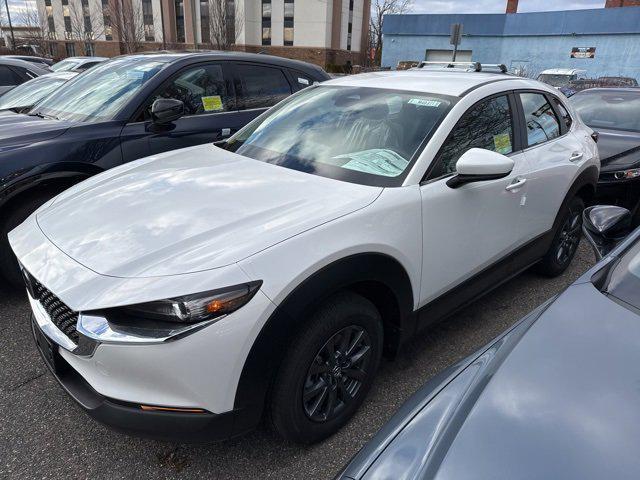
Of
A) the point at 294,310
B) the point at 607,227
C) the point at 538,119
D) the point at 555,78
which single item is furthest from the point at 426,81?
the point at 555,78

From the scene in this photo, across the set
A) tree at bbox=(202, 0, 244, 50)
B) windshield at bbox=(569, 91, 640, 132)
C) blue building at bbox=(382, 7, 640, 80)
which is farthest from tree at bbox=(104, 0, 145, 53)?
windshield at bbox=(569, 91, 640, 132)

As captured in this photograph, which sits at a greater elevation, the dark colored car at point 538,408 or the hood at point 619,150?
the dark colored car at point 538,408

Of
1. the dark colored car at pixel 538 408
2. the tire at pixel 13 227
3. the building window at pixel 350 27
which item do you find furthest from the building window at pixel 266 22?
the dark colored car at pixel 538 408

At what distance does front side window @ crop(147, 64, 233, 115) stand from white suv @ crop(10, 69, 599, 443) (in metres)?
1.25

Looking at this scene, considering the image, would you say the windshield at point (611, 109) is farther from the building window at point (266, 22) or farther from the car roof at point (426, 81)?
the building window at point (266, 22)

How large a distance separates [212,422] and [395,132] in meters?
1.78

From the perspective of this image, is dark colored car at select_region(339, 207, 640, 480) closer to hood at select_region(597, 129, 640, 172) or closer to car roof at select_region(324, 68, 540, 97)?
car roof at select_region(324, 68, 540, 97)

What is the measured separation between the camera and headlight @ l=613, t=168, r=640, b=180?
17.0ft

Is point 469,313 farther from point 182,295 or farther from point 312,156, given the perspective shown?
point 182,295

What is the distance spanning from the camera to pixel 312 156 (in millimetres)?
2711

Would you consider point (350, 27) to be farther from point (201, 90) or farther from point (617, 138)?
point (201, 90)

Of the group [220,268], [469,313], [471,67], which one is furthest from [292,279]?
[471,67]

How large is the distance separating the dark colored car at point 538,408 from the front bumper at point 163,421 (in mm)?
665

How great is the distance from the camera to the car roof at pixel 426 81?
2856 mm
